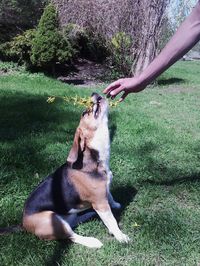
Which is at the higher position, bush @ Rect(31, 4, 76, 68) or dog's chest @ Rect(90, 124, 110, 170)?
dog's chest @ Rect(90, 124, 110, 170)

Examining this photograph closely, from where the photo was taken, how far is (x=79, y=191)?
385cm

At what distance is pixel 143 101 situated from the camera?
1030 cm

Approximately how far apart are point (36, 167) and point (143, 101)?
17.8ft

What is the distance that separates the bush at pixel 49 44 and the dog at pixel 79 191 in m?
9.55

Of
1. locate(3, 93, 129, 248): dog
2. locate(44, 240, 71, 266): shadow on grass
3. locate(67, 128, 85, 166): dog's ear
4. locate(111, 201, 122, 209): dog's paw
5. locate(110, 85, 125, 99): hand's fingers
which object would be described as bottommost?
locate(111, 201, 122, 209): dog's paw

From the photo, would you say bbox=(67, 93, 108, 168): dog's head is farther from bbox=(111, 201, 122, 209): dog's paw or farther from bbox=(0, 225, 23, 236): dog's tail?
bbox=(0, 225, 23, 236): dog's tail

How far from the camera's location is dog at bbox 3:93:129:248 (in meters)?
3.70

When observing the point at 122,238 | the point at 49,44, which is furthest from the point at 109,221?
the point at 49,44

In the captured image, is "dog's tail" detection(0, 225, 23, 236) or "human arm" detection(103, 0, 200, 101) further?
"dog's tail" detection(0, 225, 23, 236)

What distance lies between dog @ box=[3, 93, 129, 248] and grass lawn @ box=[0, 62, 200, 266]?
0.40 feet

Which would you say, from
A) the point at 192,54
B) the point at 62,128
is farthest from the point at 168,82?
the point at 192,54

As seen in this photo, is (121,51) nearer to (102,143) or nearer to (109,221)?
(102,143)

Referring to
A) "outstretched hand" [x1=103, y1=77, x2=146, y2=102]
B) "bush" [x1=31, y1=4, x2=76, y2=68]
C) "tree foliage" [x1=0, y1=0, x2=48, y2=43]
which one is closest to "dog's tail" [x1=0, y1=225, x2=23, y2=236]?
"outstretched hand" [x1=103, y1=77, x2=146, y2=102]

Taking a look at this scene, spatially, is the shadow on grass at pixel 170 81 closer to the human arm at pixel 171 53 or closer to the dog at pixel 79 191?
the dog at pixel 79 191
